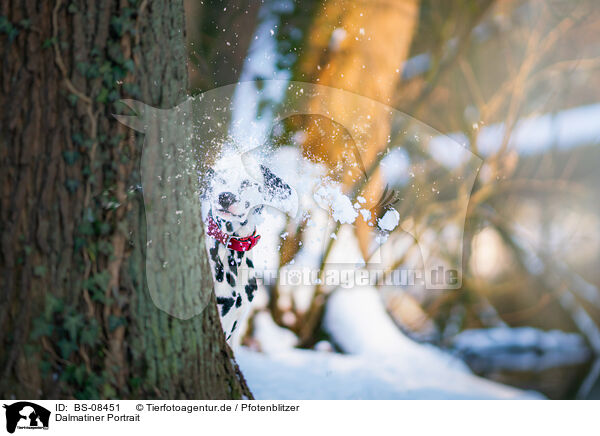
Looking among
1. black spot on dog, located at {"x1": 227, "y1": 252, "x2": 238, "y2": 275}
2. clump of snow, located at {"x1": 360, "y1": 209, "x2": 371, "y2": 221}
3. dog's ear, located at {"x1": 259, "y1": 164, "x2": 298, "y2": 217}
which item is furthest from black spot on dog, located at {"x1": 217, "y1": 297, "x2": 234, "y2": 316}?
clump of snow, located at {"x1": 360, "y1": 209, "x2": 371, "y2": 221}

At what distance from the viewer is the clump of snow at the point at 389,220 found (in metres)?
Answer: 2.14

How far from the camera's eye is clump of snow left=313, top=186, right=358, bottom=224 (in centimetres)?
204

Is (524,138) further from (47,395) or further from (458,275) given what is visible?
(47,395)

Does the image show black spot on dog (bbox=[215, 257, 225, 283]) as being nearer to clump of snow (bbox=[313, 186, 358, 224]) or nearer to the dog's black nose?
the dog's black nose

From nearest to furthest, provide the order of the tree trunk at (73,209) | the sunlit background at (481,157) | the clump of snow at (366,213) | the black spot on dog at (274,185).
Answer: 1. the tree trunk at (73,209)
2. the black spot on dog at (274,185)
3. the clump of snow at (366,213)
4. the sunlit background at (481,157)

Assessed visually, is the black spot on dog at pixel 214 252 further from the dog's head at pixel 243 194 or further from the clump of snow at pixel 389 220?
the clump of snow at pixel 389 220

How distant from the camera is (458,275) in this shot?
2512mm

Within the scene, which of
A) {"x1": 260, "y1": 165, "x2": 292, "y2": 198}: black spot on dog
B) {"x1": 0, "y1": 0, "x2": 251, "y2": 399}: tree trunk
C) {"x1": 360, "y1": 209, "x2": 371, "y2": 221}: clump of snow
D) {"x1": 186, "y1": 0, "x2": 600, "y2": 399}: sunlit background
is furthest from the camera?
{"x1": 186, "y1": 0, "x2": 600, "y2": 399}: sunlit background

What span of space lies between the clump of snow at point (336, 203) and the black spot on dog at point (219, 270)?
1.73 ft

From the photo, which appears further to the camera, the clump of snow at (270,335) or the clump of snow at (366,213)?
the clump of snow at (270,335)

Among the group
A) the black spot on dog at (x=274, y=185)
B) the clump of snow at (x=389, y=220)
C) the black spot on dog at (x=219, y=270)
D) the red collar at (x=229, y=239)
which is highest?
the black spot on dog at (x=274, y=185)
